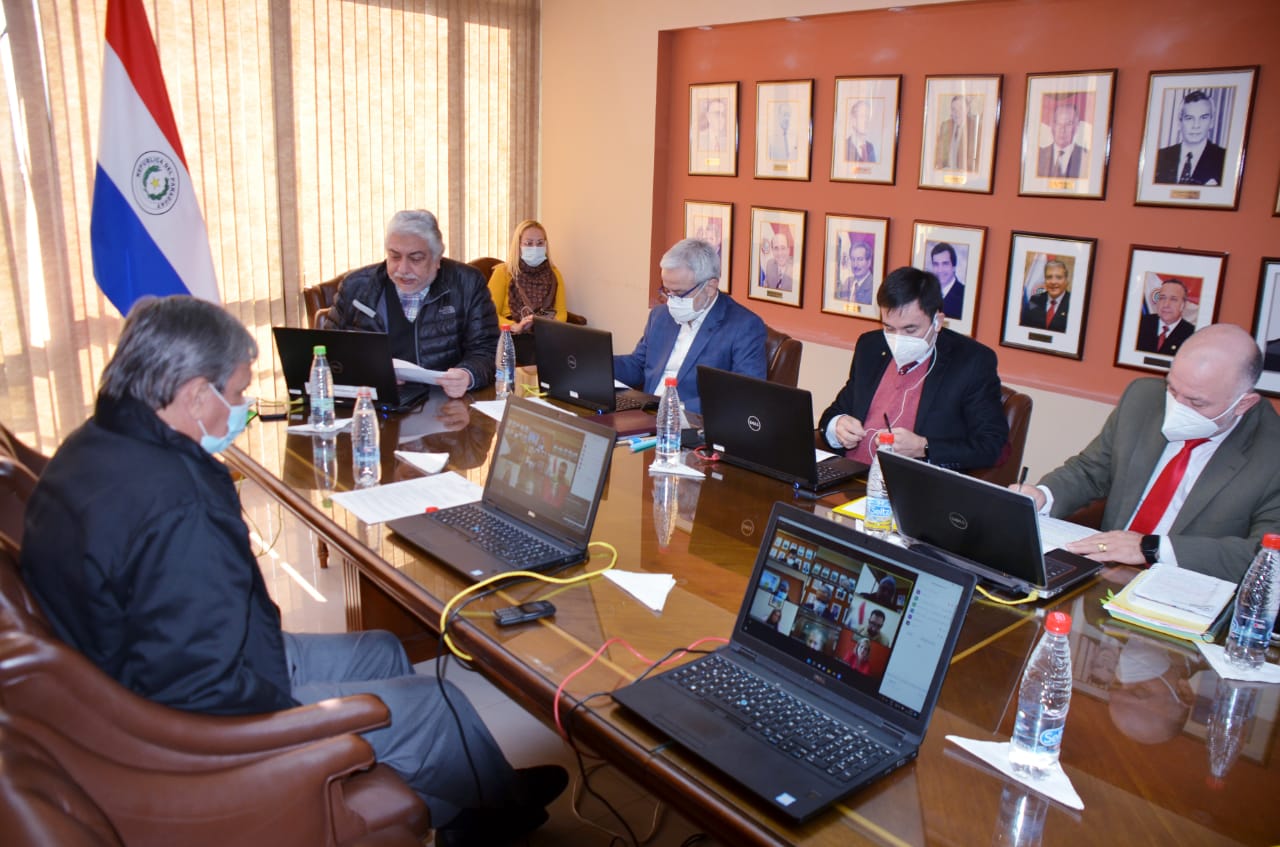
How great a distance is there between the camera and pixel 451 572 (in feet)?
6.48

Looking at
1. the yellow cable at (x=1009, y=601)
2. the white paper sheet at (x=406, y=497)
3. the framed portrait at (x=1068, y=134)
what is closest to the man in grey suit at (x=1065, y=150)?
the framed portrait at (x=1068, y=134)

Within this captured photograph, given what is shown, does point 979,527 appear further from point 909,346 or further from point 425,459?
point 425,459

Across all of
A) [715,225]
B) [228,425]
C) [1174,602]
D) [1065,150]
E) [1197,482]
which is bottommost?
[1174,602]

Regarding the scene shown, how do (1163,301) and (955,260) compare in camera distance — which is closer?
(1163,301)

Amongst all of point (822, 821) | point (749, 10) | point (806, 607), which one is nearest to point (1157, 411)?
point (806, 607)

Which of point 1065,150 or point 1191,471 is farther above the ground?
point 1065,150

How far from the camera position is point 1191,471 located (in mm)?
2463

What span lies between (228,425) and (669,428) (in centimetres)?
133

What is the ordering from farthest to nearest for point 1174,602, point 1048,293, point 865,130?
point 865,130, point 1048,293, point 1174,602

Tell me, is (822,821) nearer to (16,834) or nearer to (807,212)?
(16,834)

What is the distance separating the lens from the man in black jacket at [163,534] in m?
1.48

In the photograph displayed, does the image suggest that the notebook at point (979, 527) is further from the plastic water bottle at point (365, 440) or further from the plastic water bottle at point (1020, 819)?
the plastic water bottle at point (365, 440)

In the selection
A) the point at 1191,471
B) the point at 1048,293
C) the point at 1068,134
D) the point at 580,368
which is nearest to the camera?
the point at 1191,471

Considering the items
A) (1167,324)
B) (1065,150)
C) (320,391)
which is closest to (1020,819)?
(320,391)
